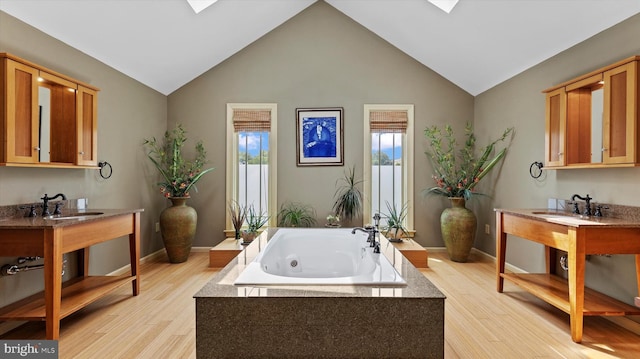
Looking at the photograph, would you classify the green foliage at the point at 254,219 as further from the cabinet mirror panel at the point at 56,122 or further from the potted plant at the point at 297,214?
the cabinet mirror panel at the point at 56,122

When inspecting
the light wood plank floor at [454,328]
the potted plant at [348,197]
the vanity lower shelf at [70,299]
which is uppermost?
the potted plant at [348,197]

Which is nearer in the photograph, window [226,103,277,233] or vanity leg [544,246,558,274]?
vanity leg [544,246,558,274]

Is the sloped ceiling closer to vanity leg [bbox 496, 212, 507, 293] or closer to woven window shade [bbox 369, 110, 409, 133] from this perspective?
woven window shade [bbox 369, 110, 409, 133]

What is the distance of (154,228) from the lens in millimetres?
4137

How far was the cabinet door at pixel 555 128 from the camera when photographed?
2729mm

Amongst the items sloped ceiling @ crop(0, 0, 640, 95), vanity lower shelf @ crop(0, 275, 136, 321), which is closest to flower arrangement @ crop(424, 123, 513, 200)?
sloped ceiling @ crop(0, 0, 640, 95)

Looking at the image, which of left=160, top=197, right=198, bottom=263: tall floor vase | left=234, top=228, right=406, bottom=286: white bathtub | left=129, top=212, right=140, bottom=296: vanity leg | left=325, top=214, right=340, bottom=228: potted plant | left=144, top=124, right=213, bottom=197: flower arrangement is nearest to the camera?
left=234, top=228, right=406, bottom=286: white bathtub

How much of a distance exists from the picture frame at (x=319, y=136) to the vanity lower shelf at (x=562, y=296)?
245 cm

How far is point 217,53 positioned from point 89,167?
2.15 m

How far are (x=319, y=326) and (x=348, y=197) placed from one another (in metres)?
2.83

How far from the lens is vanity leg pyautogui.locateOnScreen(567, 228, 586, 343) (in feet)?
6.57

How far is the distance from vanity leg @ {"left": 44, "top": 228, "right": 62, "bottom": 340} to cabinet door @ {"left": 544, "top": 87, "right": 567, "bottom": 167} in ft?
12.5

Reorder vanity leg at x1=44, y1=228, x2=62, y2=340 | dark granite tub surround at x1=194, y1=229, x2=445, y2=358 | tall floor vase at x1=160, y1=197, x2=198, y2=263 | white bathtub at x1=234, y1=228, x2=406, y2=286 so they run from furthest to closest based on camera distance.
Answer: tall floor vase at x1=160, y1=197, x2=198, y2=263 < white bathtub at x1=234, y1=228, x2=406, y2=286 < vanity leg at x1=44, y1=228, x2=62, y2=340 < dark granite tub surround at x1=194, y1=229, x2=445, y2=358

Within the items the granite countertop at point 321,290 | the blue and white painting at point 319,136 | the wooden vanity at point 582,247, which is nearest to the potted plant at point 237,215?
the blue and white painting at point 319,136
